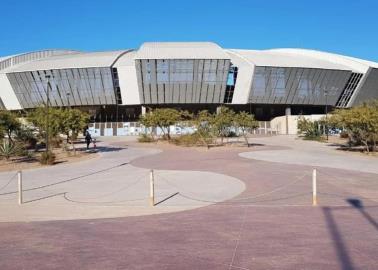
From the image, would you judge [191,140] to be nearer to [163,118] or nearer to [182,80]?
[163,118]

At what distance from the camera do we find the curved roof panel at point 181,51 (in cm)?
7462

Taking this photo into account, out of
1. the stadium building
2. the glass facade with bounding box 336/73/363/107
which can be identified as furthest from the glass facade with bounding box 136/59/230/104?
the glass facade with bounding box 336/73/363/107

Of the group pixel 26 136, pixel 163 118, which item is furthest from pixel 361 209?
pixel 163 118

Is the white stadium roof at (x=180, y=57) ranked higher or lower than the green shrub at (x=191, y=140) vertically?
higher

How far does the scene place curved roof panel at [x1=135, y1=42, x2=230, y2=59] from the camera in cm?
7462

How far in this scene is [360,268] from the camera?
6.50 meters

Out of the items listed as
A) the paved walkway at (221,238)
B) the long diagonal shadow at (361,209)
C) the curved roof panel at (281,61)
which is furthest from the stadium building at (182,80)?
the long diagonal shadow at (361,209)

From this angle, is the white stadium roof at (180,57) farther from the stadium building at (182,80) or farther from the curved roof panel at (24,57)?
the curved roof panel at (24,57)

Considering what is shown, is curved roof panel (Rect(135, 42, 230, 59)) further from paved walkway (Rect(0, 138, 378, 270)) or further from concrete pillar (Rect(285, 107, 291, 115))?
paved walkway (Rect(0, 138, 378, 270))

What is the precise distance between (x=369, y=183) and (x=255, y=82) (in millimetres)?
60517

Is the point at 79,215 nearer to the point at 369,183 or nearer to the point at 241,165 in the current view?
the point at 369,183

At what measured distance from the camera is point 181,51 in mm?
77375

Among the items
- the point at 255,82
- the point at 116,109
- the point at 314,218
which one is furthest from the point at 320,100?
the point at 314,218

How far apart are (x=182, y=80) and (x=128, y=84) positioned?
861cm
